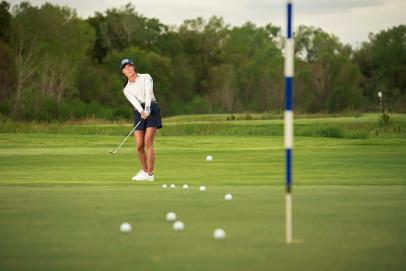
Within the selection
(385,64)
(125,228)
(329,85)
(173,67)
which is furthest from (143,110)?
(385,64)

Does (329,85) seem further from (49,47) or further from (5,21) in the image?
(5,21)

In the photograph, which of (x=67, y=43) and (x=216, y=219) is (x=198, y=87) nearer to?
(x=67, y=43)

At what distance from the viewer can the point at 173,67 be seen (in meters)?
114

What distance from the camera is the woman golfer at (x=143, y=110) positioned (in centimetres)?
1756

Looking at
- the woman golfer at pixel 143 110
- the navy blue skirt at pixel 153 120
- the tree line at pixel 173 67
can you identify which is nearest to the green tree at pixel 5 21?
the tree line at pixel 173 67

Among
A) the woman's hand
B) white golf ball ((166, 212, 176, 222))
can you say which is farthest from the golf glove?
white golf ball ((166, 212, 176, 222))

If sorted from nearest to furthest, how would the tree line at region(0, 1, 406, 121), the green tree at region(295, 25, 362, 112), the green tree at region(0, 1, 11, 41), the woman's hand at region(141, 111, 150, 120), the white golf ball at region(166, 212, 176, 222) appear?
the white golf ball at region(166, 212, 176, 222)
the woman's hand at region(141, 111, 150, 120)
the tree line at region(0, 1, 406, 121)
the green tree at region(0, 1, 11, 41)
the green tree at region(295, 25, 362, 112)

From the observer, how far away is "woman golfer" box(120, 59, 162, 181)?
57.6ft

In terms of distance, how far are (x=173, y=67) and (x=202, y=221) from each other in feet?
344

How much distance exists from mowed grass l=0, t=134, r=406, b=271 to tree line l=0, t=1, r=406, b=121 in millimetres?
55269

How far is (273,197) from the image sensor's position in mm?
12844

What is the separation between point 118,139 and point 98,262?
110 ft

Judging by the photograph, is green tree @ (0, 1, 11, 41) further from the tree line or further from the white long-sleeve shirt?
the white long-sleeve shirt

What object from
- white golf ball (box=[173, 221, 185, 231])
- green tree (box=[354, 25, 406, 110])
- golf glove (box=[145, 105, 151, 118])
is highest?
green tree (box=[354, 25, 406, 110])
